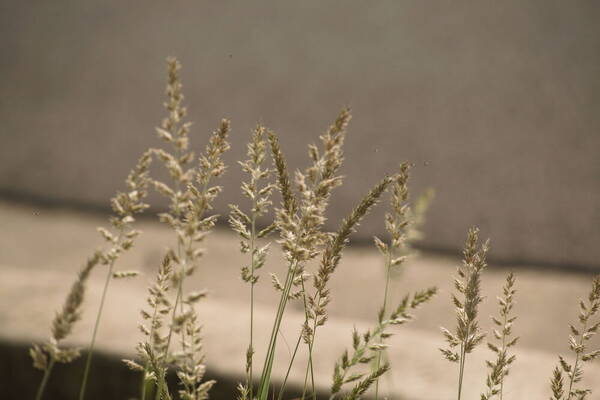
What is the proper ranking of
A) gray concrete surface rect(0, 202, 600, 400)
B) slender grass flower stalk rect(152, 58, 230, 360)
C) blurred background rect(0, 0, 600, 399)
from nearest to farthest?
slender grass flower stalk rect(152, 58, 230, 360) → gray concrete surface rect(0, 202, 600, 400) → blurred background rect(0, 0, 600, 399)

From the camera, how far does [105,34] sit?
568 centimetres

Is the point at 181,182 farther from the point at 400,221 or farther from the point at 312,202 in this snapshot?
the point at 400,221

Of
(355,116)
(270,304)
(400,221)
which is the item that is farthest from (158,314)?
(355,116)

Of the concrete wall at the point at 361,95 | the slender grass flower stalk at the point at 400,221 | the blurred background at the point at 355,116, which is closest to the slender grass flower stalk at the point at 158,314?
the slender grass flower stalk at the point at 400,221

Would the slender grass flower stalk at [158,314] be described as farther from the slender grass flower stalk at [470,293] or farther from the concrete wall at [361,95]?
the concrete wall at [361,95]

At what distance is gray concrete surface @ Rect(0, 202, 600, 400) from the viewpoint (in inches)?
54.5

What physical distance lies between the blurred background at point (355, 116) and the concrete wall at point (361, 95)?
13 millimetres

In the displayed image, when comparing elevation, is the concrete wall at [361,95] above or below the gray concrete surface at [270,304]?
above

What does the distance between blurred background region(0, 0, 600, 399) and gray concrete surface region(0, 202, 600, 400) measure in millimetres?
19

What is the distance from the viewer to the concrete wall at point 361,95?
4488 millimetres

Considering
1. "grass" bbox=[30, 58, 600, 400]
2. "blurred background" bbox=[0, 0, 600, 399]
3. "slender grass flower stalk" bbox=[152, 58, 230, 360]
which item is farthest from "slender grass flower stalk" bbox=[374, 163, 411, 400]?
"blurred background" bbox=[0, 0, 600, 399]

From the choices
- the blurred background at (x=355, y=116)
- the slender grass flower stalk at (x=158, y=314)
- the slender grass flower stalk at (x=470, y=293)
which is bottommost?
the slender grass flower stalk at (x=158, y=314)

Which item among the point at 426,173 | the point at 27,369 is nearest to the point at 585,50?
the point at 426,173

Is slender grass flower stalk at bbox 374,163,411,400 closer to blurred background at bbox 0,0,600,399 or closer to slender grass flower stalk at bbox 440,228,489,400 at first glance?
slender grass flower stalk at bbox 440,228,489,400
